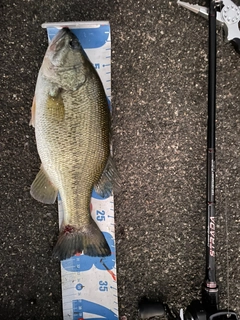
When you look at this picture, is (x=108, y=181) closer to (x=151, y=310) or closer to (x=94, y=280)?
(x=94, y=280)

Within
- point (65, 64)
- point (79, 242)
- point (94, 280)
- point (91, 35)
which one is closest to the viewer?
point (65, 64)

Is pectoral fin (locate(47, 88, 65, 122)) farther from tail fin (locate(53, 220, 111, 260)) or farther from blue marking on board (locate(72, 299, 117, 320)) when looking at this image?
blue marking on board (locate(72, 299, 117, 320))

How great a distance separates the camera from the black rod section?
5.62ft

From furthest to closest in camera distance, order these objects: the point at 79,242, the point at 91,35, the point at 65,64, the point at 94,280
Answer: the point at 94,280 < the point at 91,35 < the point at 79,242 < the point at 65,64

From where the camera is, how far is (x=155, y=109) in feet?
6.13

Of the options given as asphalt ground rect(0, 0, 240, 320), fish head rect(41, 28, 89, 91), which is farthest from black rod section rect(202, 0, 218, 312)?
fish head rect(41, 28, 89, 91)

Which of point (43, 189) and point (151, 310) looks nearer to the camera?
point (43, 189)

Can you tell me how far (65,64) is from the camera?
146cm

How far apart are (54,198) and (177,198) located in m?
0.62

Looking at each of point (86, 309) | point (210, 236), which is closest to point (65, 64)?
point (210, 236)

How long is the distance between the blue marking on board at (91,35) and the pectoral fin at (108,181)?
22.2 inches

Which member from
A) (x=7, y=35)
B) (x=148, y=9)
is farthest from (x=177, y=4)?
(x=7, y=35)

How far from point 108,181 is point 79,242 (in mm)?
287

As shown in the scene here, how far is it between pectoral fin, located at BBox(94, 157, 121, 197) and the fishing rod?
0.44 m
